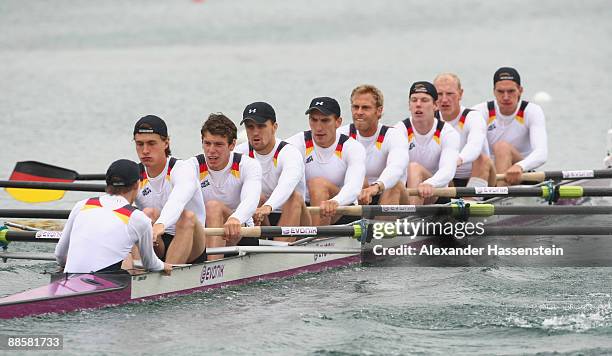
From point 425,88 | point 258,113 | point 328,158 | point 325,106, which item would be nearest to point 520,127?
point 425,88

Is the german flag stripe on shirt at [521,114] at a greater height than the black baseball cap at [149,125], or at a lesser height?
greater

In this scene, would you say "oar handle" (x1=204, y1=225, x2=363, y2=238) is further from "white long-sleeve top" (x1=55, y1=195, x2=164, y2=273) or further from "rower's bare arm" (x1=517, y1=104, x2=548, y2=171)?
"rower's bare arm" (x1=517, y1=104, x2=548, y2=171)

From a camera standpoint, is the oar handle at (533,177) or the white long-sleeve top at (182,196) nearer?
the white long-sleeve top at (182,196)

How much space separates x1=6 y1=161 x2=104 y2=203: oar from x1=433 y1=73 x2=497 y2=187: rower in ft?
12.5

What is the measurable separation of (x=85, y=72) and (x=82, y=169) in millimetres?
9934

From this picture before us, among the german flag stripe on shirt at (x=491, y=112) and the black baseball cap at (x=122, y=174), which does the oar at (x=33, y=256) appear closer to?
the black baseball cap at (x=122, y=174)

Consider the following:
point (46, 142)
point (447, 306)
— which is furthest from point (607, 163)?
point (46, 142)

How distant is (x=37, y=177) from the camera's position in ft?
36.9

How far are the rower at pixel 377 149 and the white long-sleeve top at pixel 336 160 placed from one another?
21cm

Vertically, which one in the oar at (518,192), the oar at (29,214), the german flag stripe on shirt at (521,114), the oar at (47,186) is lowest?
the oar at (29,214)

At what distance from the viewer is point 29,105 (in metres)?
21.5

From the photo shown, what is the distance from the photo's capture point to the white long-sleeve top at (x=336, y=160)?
9.56m

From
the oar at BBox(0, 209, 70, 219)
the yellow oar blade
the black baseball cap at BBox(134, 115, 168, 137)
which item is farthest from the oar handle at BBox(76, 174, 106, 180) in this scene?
the black baseball cap at BBox(134, 115, 168, 137)

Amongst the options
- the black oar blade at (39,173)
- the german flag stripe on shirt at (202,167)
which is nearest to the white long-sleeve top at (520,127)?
the german flag stripe on shirt at (202,167)
